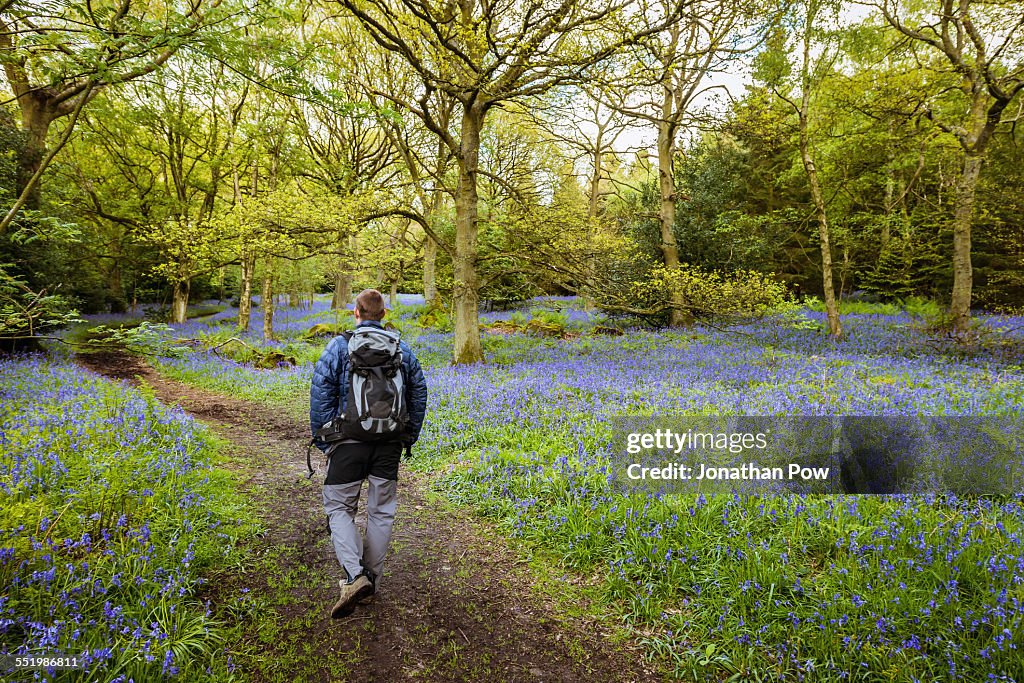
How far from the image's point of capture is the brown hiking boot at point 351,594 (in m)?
3.52

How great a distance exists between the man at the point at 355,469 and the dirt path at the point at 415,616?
34cm

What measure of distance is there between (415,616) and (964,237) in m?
16.1

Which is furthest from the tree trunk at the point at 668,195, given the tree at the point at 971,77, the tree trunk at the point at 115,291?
the tree trunk at the point at 115,291

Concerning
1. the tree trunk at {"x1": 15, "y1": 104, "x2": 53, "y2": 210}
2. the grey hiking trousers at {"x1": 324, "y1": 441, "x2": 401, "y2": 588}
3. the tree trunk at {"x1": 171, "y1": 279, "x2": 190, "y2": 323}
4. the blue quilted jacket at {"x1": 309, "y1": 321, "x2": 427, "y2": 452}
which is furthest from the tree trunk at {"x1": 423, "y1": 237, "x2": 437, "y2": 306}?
the grey hiking trousers at {"x1": 324, "y1": 441, "x2": 401, "y2": 588}

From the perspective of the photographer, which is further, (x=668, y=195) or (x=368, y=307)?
(x=668, y=195)

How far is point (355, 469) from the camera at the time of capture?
3.80 metres

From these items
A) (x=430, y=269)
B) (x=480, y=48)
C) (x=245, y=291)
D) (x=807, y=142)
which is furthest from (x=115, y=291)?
(x=807, y=142)

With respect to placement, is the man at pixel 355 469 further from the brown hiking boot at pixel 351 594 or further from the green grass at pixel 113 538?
the green grass at pixel 113 538

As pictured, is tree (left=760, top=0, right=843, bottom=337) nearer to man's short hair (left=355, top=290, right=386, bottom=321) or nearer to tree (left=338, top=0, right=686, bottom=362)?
tree (left=338, top=0, right=686, bottom=362)

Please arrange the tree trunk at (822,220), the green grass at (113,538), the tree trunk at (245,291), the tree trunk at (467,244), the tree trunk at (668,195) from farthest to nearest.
Answer: 1. the tree trunk at (245,291)
2. the tree trunk at (668,195)
3. the tree trunk at (822,220)
4. the tree trunk at (467,244)
5. the green grass at (113,538)

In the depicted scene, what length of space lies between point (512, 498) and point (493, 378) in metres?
4.66

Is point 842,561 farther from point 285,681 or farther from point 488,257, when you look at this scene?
point 488,257

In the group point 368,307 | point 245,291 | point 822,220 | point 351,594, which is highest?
point 822,220

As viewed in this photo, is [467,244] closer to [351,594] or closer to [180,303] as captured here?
[351,594]
